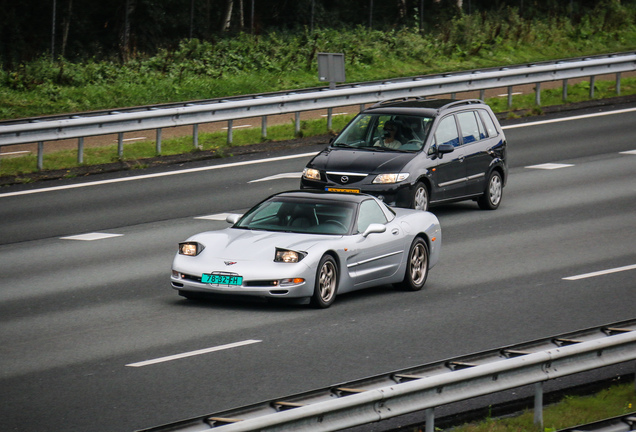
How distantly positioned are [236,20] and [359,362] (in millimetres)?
47613

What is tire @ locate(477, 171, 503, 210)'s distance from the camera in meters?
19.8

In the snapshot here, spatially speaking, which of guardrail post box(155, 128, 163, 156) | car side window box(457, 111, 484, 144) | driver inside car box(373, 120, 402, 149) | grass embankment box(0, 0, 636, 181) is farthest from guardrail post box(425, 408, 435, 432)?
guardrail post box(155, 128, 163, 156)

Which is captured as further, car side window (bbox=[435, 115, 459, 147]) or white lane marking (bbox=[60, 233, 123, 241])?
car side window (bbox=[435, 115, 459, 147])

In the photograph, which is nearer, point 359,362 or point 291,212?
point 359,362

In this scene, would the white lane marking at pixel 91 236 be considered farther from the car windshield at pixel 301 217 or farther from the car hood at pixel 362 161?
the car windshield at pixel 301 217

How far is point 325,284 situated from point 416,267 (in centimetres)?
177

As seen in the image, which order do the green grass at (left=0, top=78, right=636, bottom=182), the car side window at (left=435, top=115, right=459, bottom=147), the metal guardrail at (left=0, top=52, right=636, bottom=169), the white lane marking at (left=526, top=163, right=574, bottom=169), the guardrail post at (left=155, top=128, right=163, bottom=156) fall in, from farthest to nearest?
the guardrail post at (left=155, top=128, right=163, bottom=156) < the white lane marking at (left=526, top=163, right=574, bottom=169) < the green grass at (left=0, top=78, right=636, bottom=182) < the metal guardrail at (left=0, top=52, right=636, bottom=169) < the car side window at (left=435, top=115, right=459, bottom=147)

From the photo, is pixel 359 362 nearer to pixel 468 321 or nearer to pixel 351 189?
pixel 468 321

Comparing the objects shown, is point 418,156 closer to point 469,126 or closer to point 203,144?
point 469,126

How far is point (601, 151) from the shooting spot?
25.1 metres

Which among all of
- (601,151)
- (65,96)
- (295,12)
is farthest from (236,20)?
(601,151)

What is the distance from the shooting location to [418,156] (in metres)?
18.5

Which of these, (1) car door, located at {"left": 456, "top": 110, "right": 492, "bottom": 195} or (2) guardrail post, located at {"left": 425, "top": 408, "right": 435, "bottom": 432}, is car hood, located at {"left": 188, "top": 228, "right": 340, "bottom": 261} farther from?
(1) car door, located at {"left": 456, "top": 110, "right": 492, "bottom": 195}

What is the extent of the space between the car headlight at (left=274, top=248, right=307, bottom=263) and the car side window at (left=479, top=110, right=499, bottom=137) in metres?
8.20
